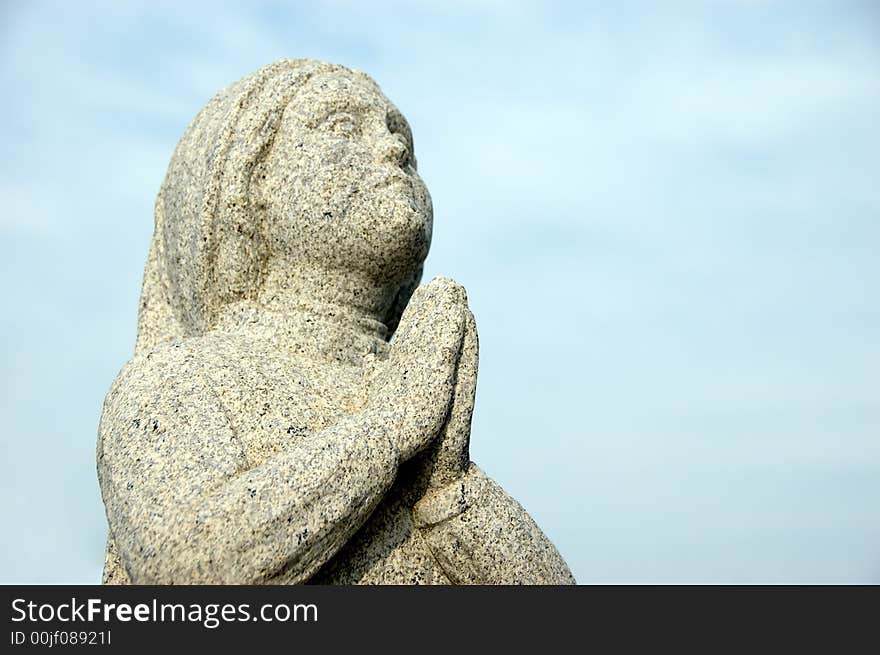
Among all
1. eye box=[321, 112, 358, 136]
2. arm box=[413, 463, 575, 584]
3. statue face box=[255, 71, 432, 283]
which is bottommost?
arm box=[413, 463, 575, 584]

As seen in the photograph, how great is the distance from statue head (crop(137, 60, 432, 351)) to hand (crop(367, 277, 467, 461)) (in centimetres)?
59

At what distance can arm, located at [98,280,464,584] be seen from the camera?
4.92 m

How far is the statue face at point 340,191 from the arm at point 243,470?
0.59 m

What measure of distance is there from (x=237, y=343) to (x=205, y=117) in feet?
4.92

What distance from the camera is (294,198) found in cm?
623

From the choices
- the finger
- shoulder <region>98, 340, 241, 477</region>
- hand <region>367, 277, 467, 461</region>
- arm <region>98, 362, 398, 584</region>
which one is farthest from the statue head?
arm <region>98, 362, 398, 584</region>

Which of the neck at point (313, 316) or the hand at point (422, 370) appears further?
the neck at point (313, 316)

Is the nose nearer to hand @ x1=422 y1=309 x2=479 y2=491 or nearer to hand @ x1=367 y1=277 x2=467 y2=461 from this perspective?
hand @ x1=367 y1=277 x2=467 y2=461

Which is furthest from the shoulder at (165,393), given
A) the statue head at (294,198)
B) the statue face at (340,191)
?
the statue face at (340,191)

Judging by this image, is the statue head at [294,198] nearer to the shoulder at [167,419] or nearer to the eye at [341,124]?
the eye at [341,124]

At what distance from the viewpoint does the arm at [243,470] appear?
4922 mm
